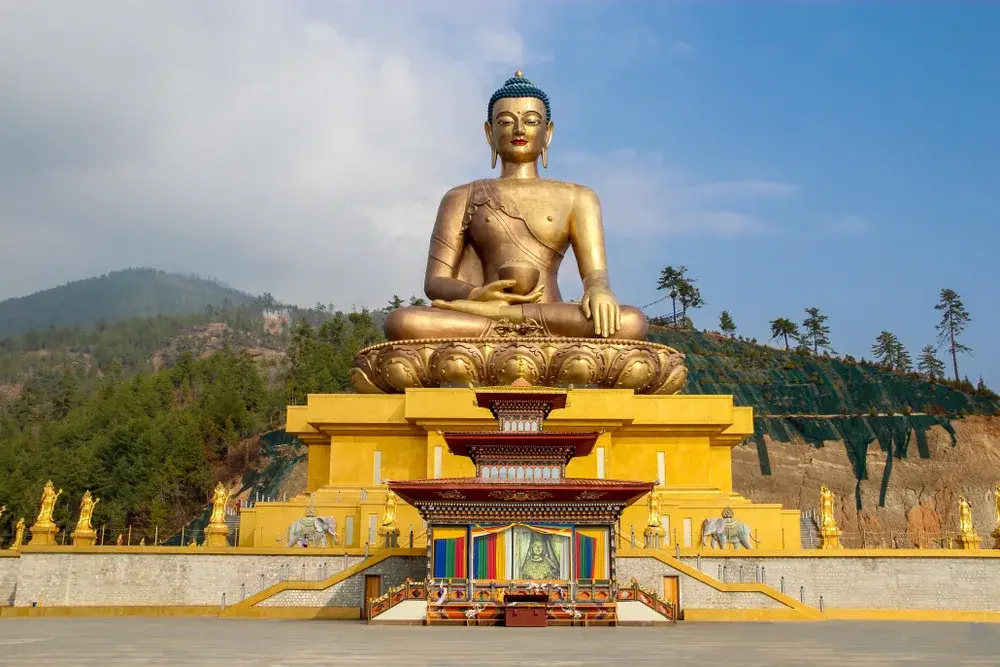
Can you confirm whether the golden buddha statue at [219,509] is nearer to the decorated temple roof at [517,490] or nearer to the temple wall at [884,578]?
the decorated temple roof at [517,490]

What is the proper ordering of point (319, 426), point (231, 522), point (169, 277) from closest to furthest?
1. point (319, 426)
2. point (231, 522)
3. point (169, 277)

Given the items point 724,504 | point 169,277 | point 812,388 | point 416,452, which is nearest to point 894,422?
point 812,388

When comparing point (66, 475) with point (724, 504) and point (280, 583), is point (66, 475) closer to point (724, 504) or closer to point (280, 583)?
point (280, 583)

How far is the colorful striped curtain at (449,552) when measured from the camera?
1235 centimetres

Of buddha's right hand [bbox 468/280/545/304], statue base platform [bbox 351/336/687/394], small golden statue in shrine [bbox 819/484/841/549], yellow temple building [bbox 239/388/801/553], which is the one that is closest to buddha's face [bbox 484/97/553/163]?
buddha's right hand [bbox 468/280/545/304]

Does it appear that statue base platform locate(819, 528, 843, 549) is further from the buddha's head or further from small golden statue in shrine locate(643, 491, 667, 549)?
the buddha's head

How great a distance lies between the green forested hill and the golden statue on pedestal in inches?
5792

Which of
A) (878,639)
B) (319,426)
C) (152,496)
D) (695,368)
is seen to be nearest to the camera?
(878,639)

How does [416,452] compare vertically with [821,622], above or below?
above

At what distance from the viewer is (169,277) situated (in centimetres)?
19025

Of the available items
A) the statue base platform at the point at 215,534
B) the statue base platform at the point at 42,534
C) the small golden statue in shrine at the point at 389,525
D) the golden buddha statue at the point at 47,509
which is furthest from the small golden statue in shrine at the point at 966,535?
the golden buddha statue at the point at 47,509

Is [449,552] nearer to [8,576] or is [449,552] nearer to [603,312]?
[603,312]

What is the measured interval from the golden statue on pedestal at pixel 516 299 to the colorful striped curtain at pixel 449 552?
492 centimetres

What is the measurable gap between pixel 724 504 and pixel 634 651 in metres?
8.58
